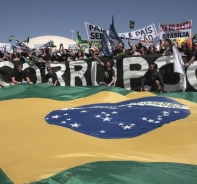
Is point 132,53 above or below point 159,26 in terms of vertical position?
below

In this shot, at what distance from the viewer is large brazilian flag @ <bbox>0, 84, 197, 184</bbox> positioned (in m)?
2.86

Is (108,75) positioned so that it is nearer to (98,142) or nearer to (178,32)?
(178,32)

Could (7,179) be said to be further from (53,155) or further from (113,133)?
(113,133)

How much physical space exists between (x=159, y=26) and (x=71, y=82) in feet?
17.0

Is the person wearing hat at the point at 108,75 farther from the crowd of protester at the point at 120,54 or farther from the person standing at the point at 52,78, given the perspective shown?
the person standing at the point at 52,78

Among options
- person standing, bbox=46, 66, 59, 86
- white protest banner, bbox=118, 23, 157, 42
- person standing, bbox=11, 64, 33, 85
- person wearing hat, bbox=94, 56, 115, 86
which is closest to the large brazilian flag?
person wearing hat, bbox=94, 56, 115, 86

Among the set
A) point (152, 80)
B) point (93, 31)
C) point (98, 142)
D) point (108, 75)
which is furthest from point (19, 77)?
point (98, 142)

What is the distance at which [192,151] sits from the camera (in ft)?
12.4

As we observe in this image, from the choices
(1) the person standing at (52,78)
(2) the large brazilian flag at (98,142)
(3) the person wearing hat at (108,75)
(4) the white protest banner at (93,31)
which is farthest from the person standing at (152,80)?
(4) the white protest banner at (93,31)

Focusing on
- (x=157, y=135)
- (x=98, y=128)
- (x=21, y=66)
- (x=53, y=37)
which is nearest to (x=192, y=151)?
(x=157, y=135)

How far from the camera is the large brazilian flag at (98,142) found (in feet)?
9.39

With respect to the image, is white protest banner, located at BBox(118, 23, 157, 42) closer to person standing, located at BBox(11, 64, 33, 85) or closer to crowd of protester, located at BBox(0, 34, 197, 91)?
crowd of protester, located at BBox(0, 34, 197, 91)

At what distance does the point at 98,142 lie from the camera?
162 inches

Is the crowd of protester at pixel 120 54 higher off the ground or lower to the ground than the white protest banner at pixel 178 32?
lower
